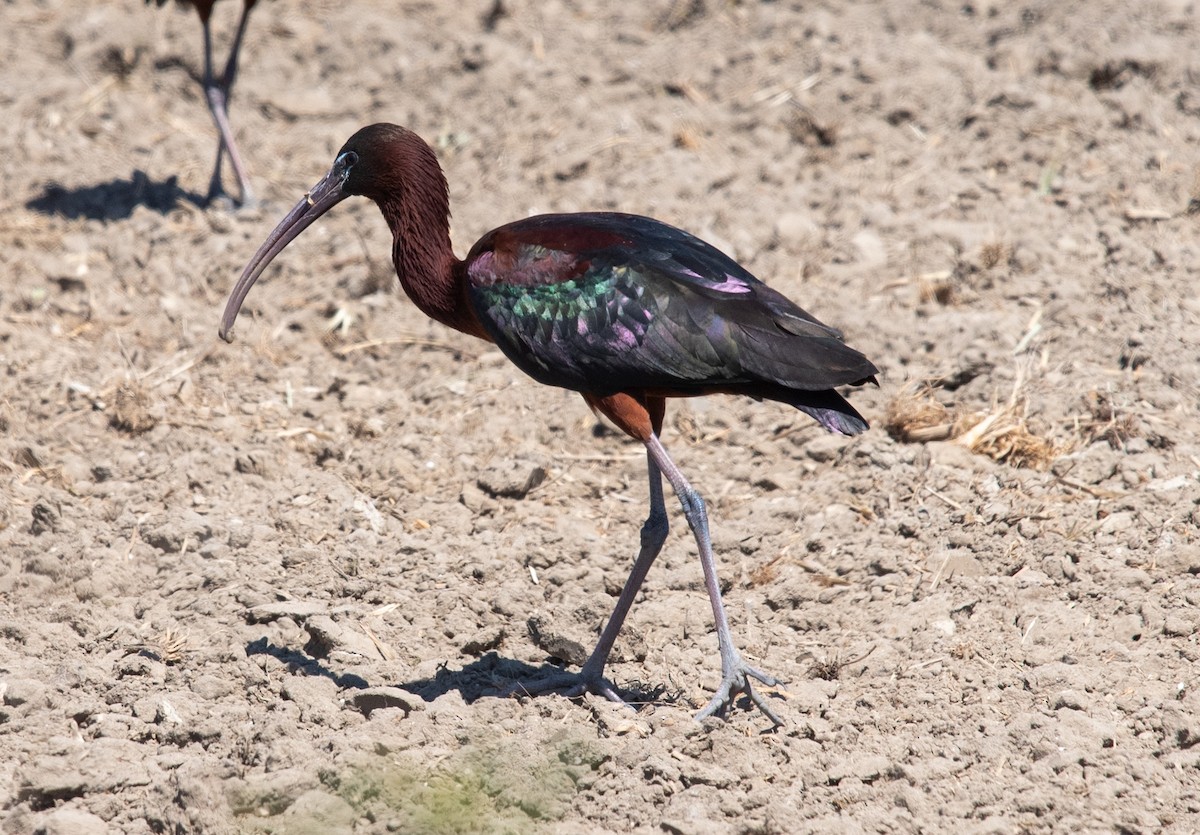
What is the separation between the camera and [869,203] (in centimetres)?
902

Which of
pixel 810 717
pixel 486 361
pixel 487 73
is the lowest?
pixel 810 717

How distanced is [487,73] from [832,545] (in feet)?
17.8

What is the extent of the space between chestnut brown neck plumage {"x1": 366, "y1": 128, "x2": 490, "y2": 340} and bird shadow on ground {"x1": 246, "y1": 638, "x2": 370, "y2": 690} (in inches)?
56.3

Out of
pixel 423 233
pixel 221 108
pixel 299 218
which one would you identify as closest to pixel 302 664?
pixel 423 233

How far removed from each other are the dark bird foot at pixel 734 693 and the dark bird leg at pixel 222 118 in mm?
5702

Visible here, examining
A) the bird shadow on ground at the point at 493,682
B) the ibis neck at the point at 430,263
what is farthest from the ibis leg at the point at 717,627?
the ibis neck at the point at 430,263

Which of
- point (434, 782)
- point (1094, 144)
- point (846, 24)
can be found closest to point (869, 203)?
point (1094, 144)

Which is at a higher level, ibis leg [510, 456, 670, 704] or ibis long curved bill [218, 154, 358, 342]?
ibis long curved bill [218, 154, 358, 342]

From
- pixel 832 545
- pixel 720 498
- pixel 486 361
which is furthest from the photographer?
pixel 486 361

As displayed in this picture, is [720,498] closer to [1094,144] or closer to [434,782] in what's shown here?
[434,782]

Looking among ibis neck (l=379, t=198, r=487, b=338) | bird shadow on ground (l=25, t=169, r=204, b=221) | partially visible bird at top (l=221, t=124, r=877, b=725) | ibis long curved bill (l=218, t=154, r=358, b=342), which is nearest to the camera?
partially visible bird at top (l=221, t=124, r=877, b=725)

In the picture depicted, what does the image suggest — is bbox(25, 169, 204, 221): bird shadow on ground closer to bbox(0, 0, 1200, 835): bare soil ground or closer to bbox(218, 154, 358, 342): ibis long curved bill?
bbox(0, 0, 1200, 835): bare soil ground

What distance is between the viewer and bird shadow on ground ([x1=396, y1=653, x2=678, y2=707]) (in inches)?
213

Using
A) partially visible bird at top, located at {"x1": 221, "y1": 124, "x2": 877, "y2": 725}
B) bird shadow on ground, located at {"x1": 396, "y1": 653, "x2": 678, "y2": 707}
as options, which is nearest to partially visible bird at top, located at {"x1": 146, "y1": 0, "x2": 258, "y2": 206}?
partially visible bird at top, located at {"x1": 221, "y1": 124, "x2": 877, "y2": 725}
